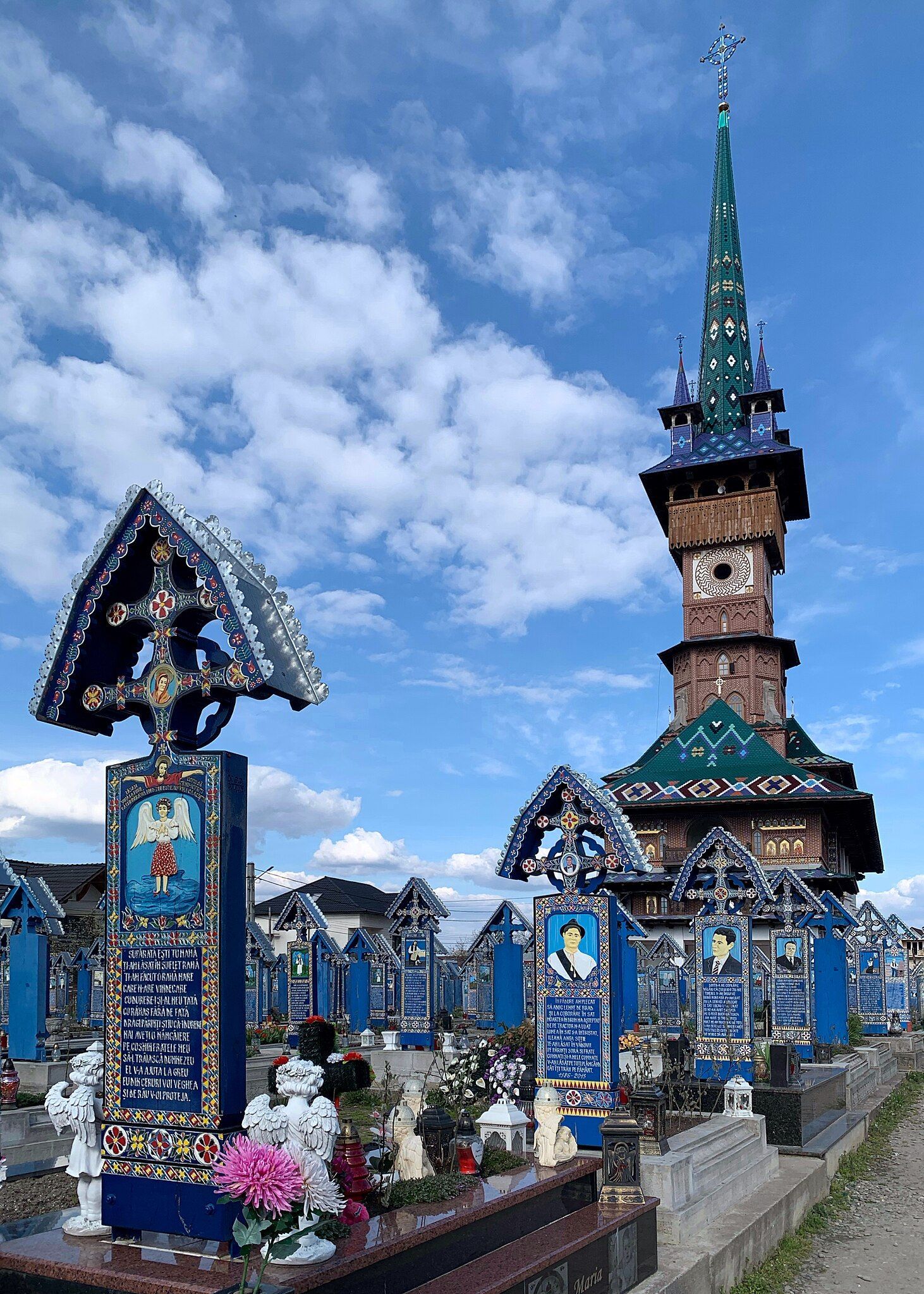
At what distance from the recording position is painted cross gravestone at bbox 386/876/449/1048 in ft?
77.4

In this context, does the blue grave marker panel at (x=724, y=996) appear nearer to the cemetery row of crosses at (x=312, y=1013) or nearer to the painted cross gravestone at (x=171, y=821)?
the cemetery row of crosses at (x=312, y=1013)

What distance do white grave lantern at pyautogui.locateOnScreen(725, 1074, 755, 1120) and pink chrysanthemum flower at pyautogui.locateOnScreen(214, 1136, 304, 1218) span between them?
949 cm

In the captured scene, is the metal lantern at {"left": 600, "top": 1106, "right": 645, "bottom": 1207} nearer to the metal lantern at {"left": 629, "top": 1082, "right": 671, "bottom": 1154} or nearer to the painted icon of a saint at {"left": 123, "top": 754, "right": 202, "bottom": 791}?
the metal lantern at {"left": 629, "top": 1082, "right": 671, "bottom": 1154}

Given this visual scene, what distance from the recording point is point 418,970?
24.1 metres

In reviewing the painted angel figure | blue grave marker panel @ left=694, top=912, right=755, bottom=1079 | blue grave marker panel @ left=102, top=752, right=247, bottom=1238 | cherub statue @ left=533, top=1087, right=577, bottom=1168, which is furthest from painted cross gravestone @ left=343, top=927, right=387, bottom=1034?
the painted angel figure

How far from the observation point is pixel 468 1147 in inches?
325

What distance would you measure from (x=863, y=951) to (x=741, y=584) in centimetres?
2151

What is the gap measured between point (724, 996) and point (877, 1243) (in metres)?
7.47

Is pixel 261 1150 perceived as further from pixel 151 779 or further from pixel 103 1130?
pixel 151 779

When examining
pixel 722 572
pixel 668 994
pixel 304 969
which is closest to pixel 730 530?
pixel 722 572

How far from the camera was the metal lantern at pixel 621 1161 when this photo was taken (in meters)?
8.41

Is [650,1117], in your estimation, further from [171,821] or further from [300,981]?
[300,981]

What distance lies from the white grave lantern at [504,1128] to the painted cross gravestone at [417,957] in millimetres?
14022

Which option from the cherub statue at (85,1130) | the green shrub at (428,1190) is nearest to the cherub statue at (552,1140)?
the green shrub at (428,1190)
